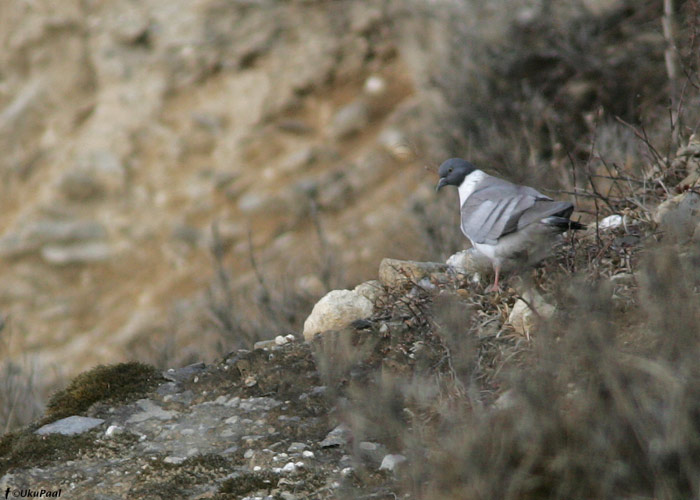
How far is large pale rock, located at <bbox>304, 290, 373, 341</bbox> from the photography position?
399 centimetres

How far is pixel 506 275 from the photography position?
3955 mm

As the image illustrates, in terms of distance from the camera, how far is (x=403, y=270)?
4.03 metres

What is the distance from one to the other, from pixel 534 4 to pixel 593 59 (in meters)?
0.89

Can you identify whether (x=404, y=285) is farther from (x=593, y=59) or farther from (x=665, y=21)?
(x=593, y=59)

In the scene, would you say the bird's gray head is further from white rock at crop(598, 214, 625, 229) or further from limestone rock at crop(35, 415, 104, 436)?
limestone rock at crop(35, 415, 104, 436)

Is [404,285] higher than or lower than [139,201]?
higher

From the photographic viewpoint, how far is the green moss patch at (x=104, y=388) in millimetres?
3783

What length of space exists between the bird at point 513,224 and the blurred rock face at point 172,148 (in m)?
6.32

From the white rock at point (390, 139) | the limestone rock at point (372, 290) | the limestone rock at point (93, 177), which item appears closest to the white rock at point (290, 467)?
the limestone rock at point (372, 290)

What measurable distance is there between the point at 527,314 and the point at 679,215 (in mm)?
762

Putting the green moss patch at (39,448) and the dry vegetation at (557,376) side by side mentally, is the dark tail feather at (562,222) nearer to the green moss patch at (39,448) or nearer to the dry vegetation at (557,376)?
the dry vegetation at (557,376)

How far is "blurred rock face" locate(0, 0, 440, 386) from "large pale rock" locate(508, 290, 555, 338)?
22.9 feet

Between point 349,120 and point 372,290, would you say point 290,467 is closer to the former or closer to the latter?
point 372,290

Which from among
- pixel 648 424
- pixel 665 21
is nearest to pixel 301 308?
pixel 665 21
